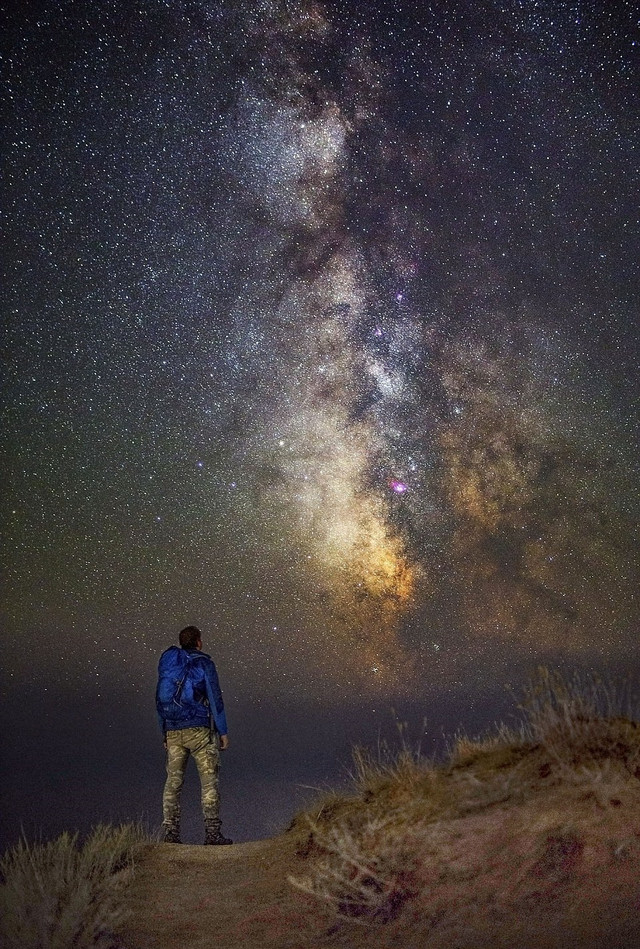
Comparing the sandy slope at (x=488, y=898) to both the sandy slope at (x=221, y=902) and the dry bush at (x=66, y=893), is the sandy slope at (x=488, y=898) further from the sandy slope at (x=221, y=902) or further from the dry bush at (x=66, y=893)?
the dry bush at (x=66, y=893)

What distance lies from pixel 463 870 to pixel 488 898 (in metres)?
0.37

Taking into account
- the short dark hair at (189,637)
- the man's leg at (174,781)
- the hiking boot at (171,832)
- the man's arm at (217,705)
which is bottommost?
the hiking boot at (171,832)

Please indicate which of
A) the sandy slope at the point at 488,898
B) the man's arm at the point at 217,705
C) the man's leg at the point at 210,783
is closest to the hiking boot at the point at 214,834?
the man's leg at the point at 210,783

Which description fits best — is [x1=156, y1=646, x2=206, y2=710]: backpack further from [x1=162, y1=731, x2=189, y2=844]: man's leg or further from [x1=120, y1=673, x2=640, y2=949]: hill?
[x1=120, y1=673, x2=640, y2=949]: hill

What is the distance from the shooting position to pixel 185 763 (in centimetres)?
793

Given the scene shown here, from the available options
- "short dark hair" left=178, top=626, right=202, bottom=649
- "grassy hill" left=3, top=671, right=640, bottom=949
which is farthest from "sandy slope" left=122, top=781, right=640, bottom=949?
"short dark hair" left=178, top=626, right=202, bottom=649

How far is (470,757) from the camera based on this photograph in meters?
5.94

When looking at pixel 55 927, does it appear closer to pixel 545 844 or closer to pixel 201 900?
pixel 201 900

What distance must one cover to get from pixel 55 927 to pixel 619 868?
4.02 meters

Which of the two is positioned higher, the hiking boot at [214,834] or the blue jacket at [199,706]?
the blue jacket at [199,706]

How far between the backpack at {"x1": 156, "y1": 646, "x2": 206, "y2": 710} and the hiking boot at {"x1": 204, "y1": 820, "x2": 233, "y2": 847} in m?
1.40

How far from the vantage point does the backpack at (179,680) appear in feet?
26.2

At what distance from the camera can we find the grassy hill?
12.4 feet

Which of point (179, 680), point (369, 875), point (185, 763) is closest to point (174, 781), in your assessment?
point (185, 763)
